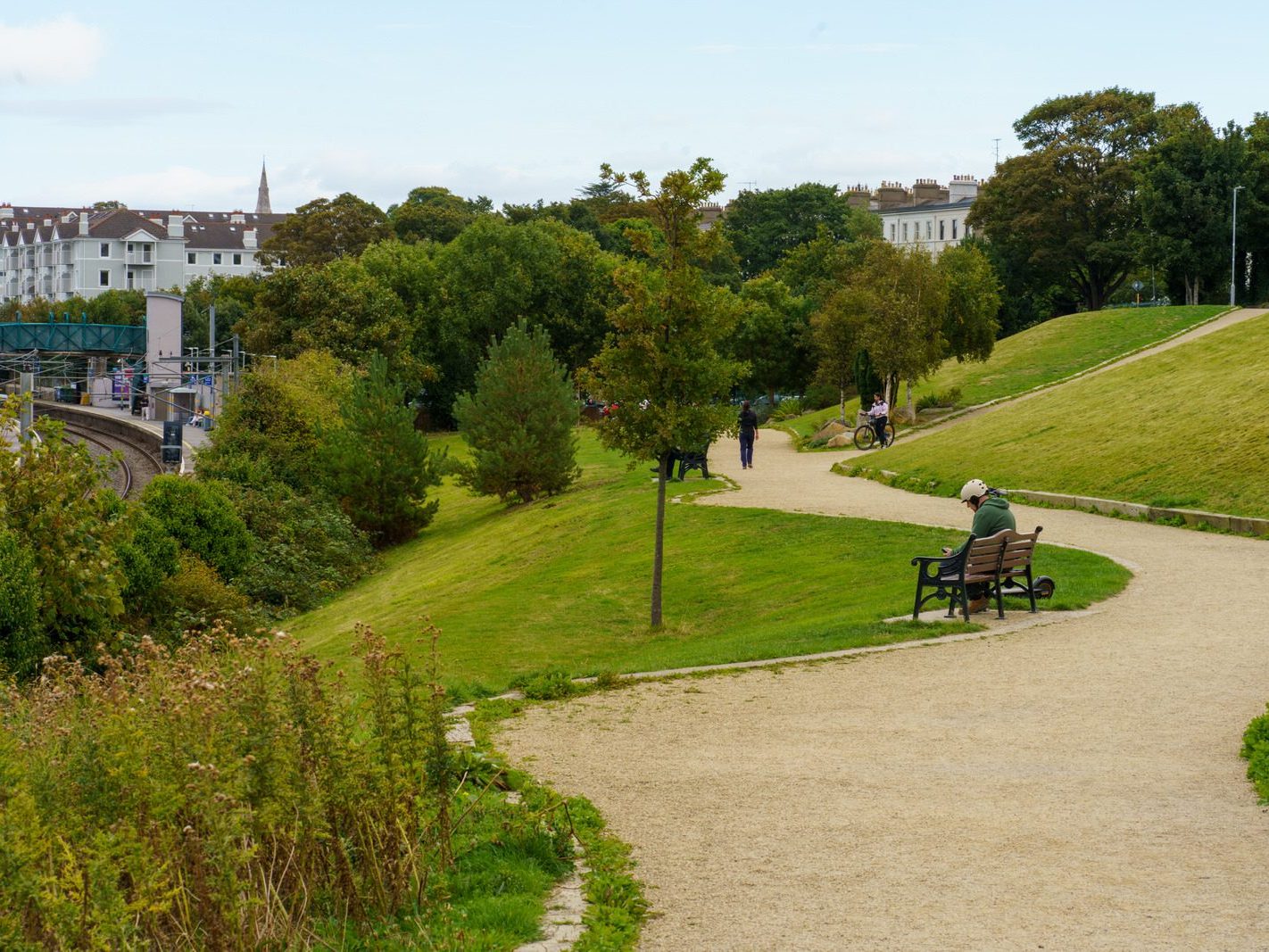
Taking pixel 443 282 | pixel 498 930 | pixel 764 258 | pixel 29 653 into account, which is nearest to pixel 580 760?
pixel 498 930

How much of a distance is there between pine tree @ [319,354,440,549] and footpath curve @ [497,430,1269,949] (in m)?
24.3

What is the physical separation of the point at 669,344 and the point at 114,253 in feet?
464

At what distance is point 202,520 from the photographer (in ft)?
95.9

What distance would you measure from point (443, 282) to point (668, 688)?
183ft

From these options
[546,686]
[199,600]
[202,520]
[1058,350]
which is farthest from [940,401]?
[546,686]

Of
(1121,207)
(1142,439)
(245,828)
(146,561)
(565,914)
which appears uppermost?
(1121,207)

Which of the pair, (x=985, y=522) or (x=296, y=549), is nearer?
(x=985, y=522)

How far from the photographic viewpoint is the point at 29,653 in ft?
57.4

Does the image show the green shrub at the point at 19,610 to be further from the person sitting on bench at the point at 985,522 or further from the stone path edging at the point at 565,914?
the stone path edging at the point at 565,914

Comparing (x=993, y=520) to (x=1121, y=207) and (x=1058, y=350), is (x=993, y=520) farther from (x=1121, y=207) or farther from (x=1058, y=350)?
(x=1121, y=207)

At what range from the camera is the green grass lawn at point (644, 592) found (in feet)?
49.2

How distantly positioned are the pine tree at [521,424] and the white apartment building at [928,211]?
90.0m

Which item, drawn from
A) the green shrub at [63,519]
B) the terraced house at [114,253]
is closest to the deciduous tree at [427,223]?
the terraced house at [114,253]

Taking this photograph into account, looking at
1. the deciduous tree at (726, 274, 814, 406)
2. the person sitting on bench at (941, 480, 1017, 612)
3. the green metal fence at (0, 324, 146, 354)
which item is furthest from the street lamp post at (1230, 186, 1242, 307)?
the green metal fence at (0, 324, 146, 354)
